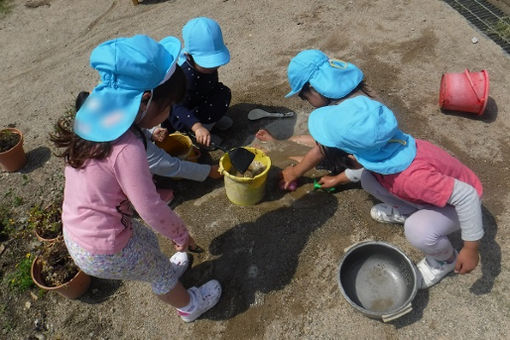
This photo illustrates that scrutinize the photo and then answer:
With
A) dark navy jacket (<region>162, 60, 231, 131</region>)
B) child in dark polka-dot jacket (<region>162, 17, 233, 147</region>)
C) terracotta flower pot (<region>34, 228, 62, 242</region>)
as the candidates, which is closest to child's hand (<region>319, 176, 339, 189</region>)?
child in dark polka-dot jacket (<region>162, 17, 233, 147</region>)

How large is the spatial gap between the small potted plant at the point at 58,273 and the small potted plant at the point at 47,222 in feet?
0.56

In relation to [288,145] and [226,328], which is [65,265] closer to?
[226,328]

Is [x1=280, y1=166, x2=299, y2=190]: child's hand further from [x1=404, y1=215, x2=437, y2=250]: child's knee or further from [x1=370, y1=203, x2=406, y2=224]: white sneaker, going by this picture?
[x1=404, y1=215, x2=437, y2=250]: child's knee

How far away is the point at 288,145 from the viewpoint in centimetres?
345

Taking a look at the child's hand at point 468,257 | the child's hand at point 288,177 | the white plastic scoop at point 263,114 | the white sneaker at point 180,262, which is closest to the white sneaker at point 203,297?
the white sneaker at point 180,262

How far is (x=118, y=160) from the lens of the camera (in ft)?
5.30

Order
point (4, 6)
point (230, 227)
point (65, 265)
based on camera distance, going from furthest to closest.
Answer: point (4, 6) → point (230, 227) → point (65, 265)

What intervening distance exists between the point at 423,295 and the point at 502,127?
187 cm

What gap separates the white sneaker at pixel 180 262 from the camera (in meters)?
2.58

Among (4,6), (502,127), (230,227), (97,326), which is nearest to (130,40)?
(230,227)

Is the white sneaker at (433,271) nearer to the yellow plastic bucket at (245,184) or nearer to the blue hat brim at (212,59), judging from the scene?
the yellow plastic bucket at (245,184)

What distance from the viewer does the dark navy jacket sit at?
3.21 meters

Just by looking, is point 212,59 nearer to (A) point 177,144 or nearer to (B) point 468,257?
(A) point 177,144

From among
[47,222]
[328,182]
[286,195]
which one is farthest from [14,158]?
[328,182]
